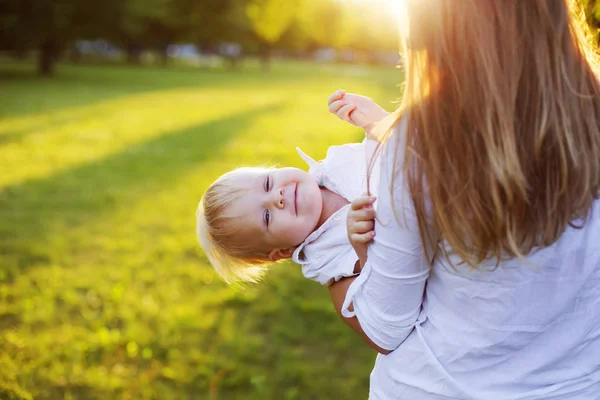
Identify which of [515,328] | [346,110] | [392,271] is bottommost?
[515,328]

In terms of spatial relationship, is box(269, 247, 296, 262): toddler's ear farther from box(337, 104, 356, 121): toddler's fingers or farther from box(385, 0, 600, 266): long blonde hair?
box(385, 0, 600, 266): long blonde hair

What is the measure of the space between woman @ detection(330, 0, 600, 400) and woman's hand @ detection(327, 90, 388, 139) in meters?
0.59

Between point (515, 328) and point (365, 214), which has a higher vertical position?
point (365, 214)

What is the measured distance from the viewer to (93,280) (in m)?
5.00

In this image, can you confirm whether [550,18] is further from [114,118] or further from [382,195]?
[114,118]

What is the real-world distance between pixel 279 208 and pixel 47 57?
30622mm

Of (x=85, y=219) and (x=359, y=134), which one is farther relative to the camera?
(x=359, y=134)

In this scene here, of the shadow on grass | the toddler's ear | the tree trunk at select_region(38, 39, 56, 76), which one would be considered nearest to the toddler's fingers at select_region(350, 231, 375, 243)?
the toddler's ear

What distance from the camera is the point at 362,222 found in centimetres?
133

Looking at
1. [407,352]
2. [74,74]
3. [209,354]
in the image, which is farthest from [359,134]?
[74,74]

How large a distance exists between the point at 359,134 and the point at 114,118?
6.58m

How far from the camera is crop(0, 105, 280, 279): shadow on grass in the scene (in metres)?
5.78

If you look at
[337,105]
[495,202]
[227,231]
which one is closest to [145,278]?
[227,231]

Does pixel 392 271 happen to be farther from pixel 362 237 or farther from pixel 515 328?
pixel 515 328
